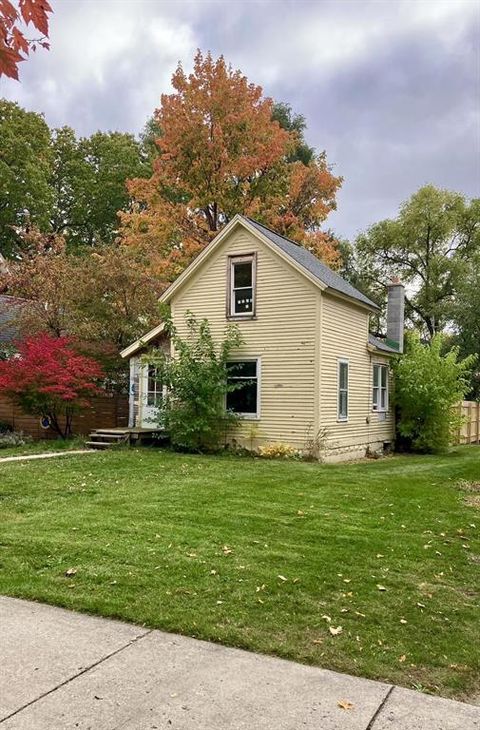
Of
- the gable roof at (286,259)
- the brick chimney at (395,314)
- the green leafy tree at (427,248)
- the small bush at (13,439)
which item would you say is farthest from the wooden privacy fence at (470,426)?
the small bush at (13,439)

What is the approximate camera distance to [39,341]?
1535cm

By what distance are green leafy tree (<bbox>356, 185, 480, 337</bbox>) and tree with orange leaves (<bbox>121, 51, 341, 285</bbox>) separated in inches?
464

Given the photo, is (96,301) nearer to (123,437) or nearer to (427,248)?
(123,437)

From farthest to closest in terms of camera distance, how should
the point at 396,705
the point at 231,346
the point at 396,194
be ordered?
the point at 396,194, the point at 231,346, the point at 396,705

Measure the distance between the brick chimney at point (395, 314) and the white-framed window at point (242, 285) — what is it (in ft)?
22.6

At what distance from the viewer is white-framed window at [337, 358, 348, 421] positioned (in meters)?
15.2

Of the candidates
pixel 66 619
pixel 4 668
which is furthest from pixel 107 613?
pixel 4 668

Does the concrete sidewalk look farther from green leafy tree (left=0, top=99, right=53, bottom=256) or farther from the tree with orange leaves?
green leafy tree (left=0, top=99, right=53, bottom=256)

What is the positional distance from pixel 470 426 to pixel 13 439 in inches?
691

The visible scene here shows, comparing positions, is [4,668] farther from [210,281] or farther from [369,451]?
[369,451]

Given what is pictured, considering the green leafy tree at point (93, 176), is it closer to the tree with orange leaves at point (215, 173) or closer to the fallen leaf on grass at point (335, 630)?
the tree with orange leaves at point (215, 173)

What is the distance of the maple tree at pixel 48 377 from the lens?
14641 mm

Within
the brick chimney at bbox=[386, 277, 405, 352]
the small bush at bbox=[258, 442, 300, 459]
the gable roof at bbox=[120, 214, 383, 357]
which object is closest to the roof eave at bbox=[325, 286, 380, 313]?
the gable roof at bbox=[120, 214, 383, 357]

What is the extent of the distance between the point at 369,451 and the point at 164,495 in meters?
10.1
